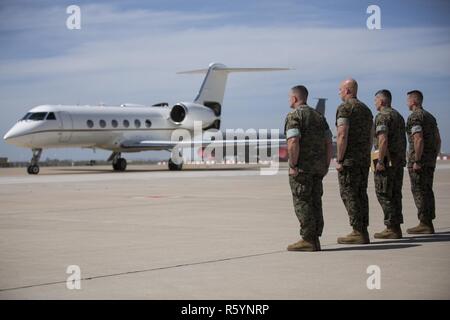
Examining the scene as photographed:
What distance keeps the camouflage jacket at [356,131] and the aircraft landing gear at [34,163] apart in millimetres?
29504

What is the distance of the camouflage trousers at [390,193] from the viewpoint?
11000 millimetres

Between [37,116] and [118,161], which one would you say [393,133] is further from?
[118,161]

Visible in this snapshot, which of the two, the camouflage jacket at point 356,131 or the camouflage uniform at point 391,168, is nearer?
the camouflage jacket at point 356,131

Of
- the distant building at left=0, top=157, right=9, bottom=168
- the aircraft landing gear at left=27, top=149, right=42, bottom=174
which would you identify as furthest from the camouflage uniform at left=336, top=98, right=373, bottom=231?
the distant building at left=0, top=157, right=9, bottom=168

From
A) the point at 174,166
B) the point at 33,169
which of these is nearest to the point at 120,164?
the point at 174,166

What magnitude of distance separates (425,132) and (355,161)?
6.68ft

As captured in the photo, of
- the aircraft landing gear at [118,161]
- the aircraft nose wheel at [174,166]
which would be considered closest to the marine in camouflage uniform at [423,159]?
the aircraft nose wheel at [174,166]

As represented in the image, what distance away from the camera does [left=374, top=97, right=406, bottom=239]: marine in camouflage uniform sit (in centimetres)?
1098

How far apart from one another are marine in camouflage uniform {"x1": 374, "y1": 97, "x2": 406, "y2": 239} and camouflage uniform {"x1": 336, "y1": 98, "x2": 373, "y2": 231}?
0.65m

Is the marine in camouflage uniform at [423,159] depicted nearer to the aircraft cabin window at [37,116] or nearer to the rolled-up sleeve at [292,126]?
the rolled-up sleeve at [292,126]

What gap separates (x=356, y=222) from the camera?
1034cm

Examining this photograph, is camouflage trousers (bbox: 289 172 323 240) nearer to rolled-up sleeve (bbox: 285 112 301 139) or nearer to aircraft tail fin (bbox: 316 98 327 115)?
rolled-up sleeve (bbox: 285 112 301 139)
